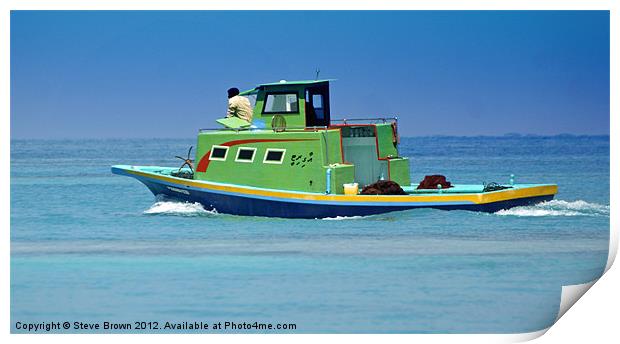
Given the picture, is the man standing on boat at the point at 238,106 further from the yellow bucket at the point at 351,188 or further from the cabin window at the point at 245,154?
the yellow bucket at the point at 351,188

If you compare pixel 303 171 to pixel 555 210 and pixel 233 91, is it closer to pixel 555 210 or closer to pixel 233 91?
pixel 233 91

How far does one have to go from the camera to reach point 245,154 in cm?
1720

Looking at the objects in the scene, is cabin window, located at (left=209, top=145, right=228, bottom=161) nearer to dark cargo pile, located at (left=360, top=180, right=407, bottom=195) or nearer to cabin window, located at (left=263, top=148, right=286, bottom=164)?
cabin window, located at (left=263, top=148, right=286, bottom=164)

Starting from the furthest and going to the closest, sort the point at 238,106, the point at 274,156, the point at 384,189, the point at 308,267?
the point at 238,106, the point at 274,156, the point at 384,189, the point at 308,267

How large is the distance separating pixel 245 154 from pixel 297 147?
37.2 inches

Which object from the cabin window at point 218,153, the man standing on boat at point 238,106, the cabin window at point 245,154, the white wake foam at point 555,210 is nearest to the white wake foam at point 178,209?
the cabin window at point 218,153

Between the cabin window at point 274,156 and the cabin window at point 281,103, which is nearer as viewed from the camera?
the cabin window at point 274,156

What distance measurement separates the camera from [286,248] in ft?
48.8

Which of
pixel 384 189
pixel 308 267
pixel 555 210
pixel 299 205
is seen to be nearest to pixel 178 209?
pixel 299 205

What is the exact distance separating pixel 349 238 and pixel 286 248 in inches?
42.7

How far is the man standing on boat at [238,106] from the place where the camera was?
1773cm

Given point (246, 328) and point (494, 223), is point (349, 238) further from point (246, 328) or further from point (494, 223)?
point (246, 328)

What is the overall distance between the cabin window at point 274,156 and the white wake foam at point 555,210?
3.42 metres

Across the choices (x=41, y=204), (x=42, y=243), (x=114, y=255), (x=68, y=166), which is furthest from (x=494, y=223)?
(x=68, y=166)
